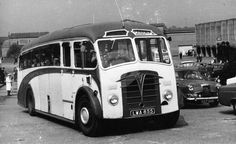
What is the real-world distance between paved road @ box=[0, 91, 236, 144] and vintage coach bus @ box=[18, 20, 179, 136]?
17.9 inches

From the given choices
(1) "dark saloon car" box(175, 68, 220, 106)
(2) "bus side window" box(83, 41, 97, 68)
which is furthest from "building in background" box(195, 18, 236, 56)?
(2) "bus side window" box(83, 41, 97, 68)

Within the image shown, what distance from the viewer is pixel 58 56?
13.4 meters

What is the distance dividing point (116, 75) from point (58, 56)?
122 inches

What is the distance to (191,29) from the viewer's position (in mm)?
109938

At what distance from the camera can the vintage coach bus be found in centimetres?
1080

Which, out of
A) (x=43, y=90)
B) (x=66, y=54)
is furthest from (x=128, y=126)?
(x=43, y=90)

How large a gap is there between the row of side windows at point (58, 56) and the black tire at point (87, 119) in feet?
3.13

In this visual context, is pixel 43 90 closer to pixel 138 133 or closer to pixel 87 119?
pixel 87 119

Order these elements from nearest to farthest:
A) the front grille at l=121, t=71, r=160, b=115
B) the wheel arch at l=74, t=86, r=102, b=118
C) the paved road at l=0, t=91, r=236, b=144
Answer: the paved road at l=0, t=91, r=236, b=144 < the wheel arch at l=74, t=86, r=102, b=118 < the front grille at l=121, t=71, r=160, b=115

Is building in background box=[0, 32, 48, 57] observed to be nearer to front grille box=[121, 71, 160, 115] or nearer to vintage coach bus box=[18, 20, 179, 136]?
vintage coach bus box=[18, 20, 179, 136]

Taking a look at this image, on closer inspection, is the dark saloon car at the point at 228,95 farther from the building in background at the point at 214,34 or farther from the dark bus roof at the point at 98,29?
the building in background at the point at 214,34

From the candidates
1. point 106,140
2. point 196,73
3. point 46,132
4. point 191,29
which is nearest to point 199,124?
point 106,140

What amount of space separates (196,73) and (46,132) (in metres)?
8.48

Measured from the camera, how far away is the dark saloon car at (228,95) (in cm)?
1439
